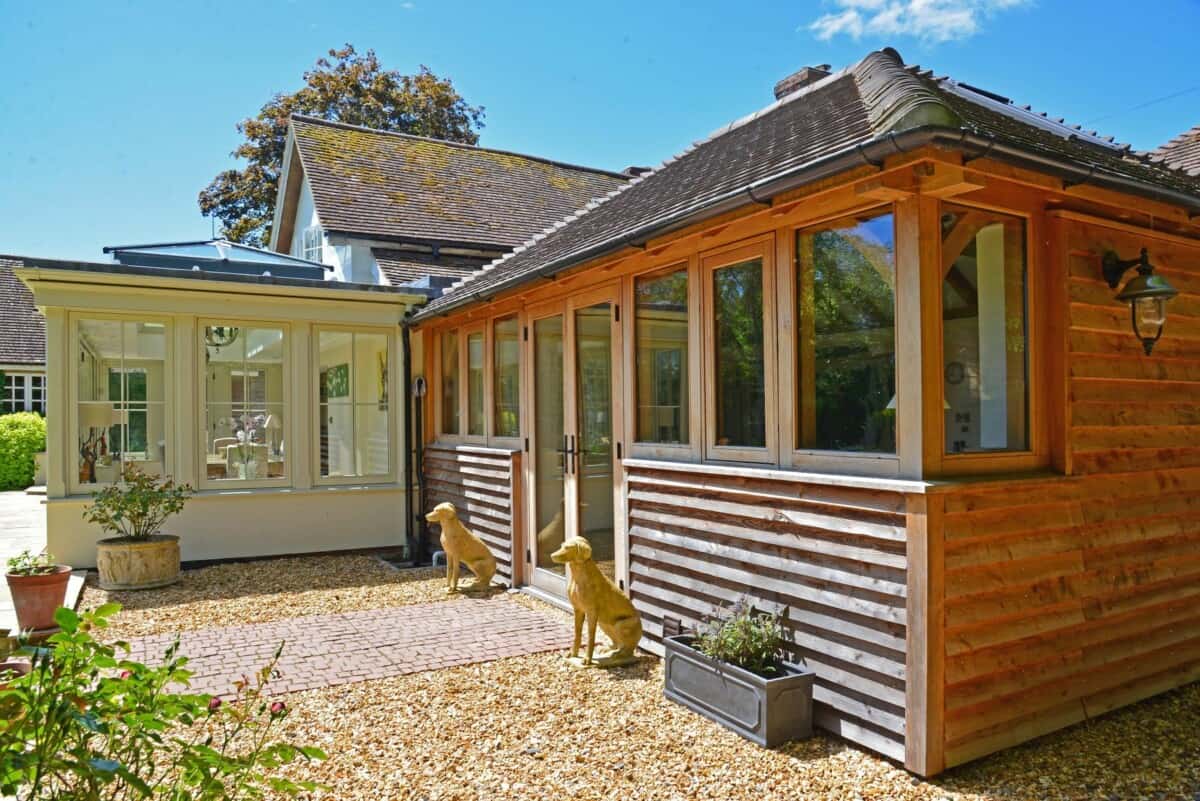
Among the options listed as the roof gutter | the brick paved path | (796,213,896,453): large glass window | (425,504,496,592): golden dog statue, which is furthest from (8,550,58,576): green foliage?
(796,213,896,453): large glass window

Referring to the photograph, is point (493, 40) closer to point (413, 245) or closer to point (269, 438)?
point (413, 245)

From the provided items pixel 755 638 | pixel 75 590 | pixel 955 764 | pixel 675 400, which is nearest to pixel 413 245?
pixel 75 590

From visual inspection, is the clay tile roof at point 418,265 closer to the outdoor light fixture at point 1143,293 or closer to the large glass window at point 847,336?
the large glass window at point 847,336

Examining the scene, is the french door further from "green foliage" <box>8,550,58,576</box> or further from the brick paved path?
"green foliage" <box>8,550,58,576</box>

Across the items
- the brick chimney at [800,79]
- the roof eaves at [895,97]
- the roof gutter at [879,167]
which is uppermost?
the brick chimney at [800,79]

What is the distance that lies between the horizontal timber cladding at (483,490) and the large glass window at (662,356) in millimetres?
2034

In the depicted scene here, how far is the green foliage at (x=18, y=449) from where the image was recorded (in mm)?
19062

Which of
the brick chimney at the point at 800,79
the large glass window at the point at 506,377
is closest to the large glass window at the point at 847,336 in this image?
the brick chimney at the point at 800,79

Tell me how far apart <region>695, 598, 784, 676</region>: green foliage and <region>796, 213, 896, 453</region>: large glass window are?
3.05 ft

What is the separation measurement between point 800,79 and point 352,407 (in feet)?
19.4

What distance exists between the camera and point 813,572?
159 inches

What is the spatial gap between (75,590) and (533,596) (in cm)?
407

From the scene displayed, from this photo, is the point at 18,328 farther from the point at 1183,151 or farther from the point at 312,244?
the point at 1183,151

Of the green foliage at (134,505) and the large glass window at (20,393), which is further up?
the large glass window at (20,393)
